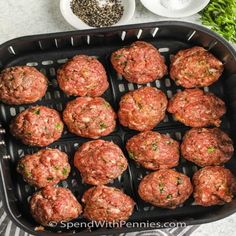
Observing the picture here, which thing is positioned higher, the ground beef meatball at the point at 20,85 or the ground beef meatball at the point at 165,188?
the ground beef meatball at the point at 20,85

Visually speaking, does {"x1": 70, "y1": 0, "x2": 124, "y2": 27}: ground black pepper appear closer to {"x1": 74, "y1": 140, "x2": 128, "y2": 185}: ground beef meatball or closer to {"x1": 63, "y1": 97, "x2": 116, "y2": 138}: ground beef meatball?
{"x1": 63, "y1": 97, "x2": 116, "y2": 138}: ground beef meatball

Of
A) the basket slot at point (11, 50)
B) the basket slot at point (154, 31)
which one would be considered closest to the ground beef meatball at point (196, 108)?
the basket slot at point (154, 31)

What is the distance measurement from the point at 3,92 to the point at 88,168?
54 cm

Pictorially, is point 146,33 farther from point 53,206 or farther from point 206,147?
point 53,206

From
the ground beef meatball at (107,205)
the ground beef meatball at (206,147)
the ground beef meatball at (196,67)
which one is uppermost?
the ground beef meatball at (196,67)

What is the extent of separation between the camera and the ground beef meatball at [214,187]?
2.40 meters

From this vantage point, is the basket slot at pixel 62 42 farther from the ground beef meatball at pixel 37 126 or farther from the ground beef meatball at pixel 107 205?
the ground beef meatball at pixel 107 205

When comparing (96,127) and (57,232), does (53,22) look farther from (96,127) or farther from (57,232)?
(57,232)

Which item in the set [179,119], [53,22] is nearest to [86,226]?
[179,119]

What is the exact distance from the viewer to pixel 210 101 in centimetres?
248

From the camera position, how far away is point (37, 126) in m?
2.36

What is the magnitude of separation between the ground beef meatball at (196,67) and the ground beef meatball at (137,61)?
99 millimetres

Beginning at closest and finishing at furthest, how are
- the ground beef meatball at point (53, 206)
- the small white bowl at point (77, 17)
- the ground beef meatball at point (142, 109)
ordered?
the ground beef meatball at point (53, 206) < the ground beef meatball at point (142, 109) < the small white bowl at point (77, 17)

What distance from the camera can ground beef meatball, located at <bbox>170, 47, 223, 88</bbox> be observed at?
97.0 inches
